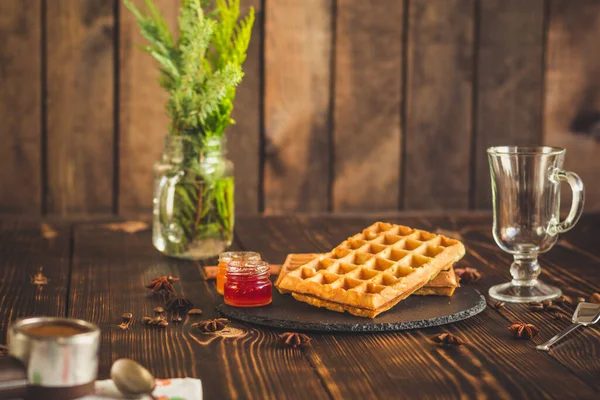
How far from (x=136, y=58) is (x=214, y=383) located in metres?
1.48

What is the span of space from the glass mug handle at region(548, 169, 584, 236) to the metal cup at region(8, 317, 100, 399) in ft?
2.67

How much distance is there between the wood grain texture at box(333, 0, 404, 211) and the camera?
2549 mm

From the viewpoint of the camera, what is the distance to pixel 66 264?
1.75m

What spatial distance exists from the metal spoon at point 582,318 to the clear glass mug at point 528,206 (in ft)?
0.35

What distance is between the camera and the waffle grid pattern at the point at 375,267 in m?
1.38

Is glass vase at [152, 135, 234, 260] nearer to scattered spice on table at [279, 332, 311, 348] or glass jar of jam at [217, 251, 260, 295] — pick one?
glass jar of jam at [217, 251, 260, 295]

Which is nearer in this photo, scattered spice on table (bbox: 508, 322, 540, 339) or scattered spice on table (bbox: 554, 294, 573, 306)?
scattered spice on table (bbox: 508, 322, 540, 339)

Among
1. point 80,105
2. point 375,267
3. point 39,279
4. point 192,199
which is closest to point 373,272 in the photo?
point 375,267

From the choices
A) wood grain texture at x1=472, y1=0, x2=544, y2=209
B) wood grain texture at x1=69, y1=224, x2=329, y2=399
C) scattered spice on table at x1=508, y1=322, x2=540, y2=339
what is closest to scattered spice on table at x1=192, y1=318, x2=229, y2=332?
wood grain texture at x1=69, y1=224, x2=329, y2=399

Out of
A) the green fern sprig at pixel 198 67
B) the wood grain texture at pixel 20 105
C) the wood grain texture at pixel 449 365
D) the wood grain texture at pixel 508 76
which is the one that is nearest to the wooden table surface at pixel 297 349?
the wood grain texture at pixel 449 365

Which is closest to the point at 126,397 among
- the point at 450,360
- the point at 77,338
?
the point at 77,338

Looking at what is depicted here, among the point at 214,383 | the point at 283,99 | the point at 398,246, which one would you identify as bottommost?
the point at 214,383

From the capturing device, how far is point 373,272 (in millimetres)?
1471

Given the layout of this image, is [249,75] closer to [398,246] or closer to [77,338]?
[398,246]
